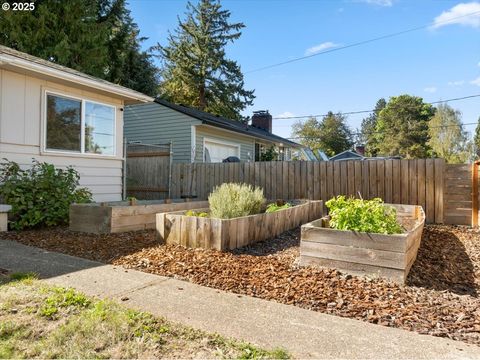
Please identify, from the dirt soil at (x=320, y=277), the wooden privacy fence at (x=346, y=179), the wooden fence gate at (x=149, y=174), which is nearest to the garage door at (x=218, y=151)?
the wooden fence gate at (x=149, y=174)

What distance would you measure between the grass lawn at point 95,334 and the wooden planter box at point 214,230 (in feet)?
6.31

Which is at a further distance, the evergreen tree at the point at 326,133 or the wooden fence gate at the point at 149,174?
the evergreen tree at the point at 326,133

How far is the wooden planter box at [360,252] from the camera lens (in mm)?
3355

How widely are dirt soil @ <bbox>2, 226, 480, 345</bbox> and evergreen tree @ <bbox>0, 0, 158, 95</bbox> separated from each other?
12.8 meters

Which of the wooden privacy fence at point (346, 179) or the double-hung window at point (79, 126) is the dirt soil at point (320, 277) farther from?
the double-hung window at point (79, 126)

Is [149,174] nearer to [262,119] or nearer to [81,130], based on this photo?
[81,130]

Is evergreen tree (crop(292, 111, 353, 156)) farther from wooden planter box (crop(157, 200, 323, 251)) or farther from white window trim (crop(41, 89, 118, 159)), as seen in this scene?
wooden planter box (crop(157, 200, 323, 251))

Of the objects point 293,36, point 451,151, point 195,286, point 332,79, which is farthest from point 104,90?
point 451,151

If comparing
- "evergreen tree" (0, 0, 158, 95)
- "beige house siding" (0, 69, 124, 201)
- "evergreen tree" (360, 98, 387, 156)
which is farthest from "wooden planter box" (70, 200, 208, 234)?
"evergreen tree" (360, 98, 387, 156)

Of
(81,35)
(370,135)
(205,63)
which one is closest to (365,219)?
(81,35)

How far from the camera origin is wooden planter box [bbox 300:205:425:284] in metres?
3.36

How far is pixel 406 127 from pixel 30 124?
42.9m

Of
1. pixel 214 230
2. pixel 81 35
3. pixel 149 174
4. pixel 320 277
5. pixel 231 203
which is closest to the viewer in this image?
pixel 320 277

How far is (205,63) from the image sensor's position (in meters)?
26.4
